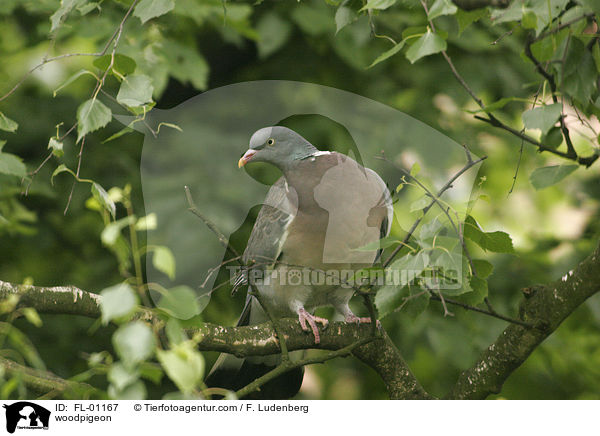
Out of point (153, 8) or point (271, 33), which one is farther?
point (271, 33)

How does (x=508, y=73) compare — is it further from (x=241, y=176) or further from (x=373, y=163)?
(x=241, y=176)

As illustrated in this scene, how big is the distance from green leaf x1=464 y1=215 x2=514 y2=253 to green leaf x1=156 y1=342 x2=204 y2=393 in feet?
2.13

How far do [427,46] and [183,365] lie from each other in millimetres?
706

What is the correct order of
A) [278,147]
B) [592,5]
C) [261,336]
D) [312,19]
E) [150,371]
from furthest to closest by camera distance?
[312,19], [278,147], [261,336], [592,5], [150,371]

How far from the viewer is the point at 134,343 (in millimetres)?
822

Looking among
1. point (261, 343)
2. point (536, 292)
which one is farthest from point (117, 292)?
point (536, 292)

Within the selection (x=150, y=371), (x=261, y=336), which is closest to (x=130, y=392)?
(x=150, y=371)

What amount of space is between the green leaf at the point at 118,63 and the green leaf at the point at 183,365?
695 millimetres

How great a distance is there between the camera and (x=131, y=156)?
9.55 ft

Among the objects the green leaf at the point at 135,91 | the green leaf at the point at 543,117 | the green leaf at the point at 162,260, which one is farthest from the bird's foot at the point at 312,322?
the green leaf at the point at 162,260

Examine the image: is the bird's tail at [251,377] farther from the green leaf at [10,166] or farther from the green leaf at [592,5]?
the green leaf at [592,5]

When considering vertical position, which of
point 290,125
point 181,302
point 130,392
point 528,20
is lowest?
point 130,392

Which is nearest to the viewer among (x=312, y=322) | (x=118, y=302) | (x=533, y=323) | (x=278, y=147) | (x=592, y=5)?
(x=118, y=302)

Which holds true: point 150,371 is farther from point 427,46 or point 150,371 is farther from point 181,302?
point 427,46
